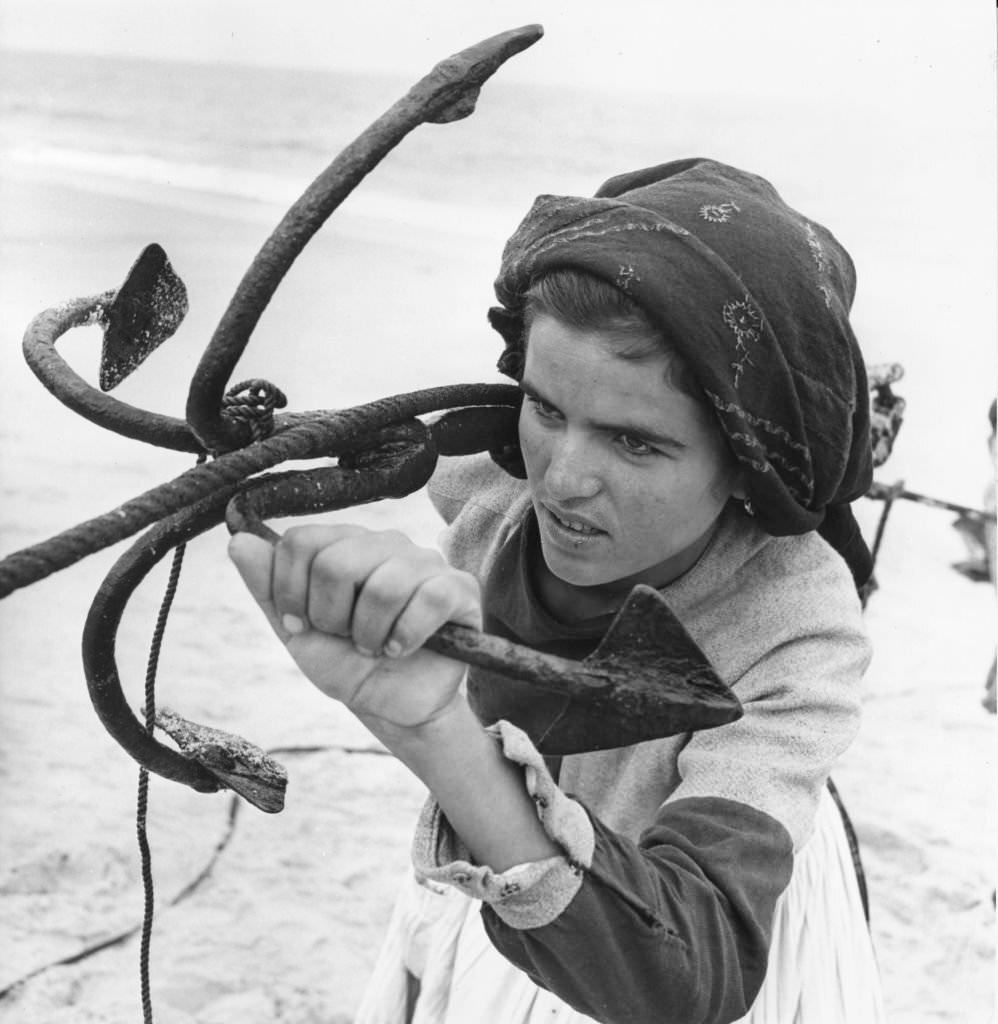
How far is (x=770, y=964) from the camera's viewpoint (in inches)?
62.7

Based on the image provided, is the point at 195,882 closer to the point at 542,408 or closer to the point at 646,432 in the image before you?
the point at 542,408

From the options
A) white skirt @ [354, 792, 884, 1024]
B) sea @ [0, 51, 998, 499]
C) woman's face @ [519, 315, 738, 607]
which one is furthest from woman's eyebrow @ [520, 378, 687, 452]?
sea @ [0, 51, 998, 499]

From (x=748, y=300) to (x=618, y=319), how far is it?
124mm

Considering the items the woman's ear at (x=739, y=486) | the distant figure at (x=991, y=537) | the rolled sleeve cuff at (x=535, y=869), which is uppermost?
the woman's ear at (x=739, y=486)

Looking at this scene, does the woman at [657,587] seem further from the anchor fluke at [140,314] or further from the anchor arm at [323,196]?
the anchor fluke at [140,314]

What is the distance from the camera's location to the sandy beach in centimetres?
249

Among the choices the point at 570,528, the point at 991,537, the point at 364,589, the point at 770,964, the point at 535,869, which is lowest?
the point at 991,537

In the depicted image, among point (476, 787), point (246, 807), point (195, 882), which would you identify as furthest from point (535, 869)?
point (246, 807)

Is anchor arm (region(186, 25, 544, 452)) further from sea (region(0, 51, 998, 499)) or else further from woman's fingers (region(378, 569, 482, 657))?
sea (region(0, 51, 998, 499))

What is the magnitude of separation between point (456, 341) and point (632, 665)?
6.22m

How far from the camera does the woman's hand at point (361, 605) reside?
86cm

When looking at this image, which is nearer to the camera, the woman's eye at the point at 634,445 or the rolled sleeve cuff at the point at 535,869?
the rolled sleeve cuff at the point at 535,869

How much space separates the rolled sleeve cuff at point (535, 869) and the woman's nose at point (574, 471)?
29cm

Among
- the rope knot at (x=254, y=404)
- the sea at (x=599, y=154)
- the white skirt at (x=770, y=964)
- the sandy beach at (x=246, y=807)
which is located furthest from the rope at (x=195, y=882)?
the sea at (x=599, y=154)
